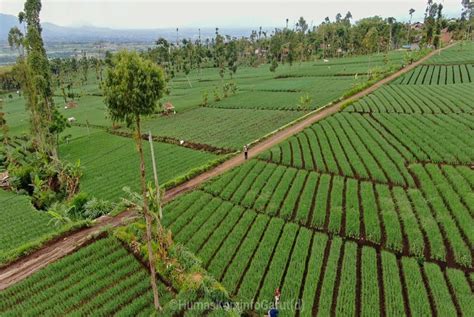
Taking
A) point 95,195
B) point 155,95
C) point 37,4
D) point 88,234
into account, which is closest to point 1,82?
point 37,4

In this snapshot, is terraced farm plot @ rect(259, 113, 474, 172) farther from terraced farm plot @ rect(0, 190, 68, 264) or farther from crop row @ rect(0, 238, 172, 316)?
terraced farm plot @ rect(0, 190, 68, 264)

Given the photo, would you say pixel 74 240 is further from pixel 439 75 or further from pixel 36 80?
pixel 439 75

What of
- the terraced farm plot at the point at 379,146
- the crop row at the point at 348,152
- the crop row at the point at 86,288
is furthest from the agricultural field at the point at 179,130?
the terraced farm plot at the point at 379,146

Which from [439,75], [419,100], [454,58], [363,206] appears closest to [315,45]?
[454,58]

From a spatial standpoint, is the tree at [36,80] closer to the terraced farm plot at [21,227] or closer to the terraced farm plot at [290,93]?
the terraced farm plot at [21,227]

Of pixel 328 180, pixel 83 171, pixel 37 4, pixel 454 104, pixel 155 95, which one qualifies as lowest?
pixel 83 171

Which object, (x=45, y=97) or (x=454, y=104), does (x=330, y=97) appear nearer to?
(x=454, y=104)
